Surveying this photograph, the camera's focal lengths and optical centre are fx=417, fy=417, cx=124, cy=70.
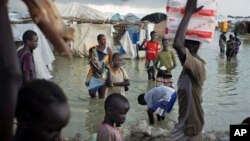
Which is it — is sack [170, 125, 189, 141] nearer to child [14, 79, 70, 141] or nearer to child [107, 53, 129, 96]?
child [14, 79, 70, 141]

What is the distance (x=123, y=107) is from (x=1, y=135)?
174 centimetres

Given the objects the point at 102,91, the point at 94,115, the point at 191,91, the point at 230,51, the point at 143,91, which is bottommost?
the point at 230,51

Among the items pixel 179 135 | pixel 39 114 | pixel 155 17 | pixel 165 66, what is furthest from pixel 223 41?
pixel 39 114

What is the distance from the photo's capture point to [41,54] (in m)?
9.84

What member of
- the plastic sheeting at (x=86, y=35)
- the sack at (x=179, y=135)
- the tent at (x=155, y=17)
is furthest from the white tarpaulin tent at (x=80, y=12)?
the sack at (x=179, y=135)

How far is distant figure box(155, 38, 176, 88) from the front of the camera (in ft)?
28.4

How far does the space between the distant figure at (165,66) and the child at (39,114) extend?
7271 mm

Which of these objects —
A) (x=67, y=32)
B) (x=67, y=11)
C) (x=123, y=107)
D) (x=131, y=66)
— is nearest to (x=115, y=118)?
(x=123, y=107)

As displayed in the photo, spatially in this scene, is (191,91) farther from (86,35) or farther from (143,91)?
(86,35)

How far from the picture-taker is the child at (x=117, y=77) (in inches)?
267

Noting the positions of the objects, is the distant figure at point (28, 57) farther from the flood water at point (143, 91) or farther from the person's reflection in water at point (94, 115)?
the person's reflection in water at point (94, 115)

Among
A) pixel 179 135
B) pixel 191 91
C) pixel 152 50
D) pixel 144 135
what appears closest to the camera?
pixel 191 91

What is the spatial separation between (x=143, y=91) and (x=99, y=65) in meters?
2.64

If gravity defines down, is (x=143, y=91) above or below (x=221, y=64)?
above
